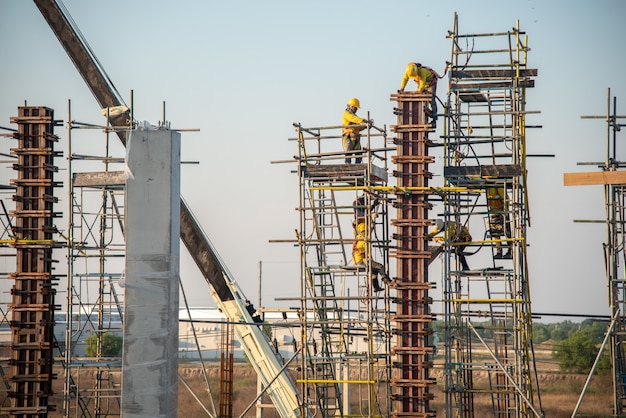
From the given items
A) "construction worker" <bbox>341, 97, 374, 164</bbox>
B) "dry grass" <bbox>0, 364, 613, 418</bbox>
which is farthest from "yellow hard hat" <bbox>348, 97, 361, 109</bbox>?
"dry grass" <bbox>0, 364, 613, 418</bbox>

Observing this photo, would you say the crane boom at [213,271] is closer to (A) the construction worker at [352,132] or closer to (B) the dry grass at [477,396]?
(A) the construction worker at [352,132]

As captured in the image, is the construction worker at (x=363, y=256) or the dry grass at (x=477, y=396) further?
the dry grass at (x=477, y=396)

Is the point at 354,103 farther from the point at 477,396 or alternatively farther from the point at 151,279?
the point at 477,396

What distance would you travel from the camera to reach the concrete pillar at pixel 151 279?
48.8 ft

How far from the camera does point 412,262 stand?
77.0ft

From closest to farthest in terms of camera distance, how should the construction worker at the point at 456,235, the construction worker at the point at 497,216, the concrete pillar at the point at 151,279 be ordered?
the concrete pillar at the point at 151,279
the construction worker at the point at 456,235
the construction worker at the point at 497,216

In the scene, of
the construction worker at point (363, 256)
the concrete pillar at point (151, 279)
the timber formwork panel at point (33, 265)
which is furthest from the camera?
the timber formwork panel at point (33, 265)

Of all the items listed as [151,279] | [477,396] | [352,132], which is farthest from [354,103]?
[477,396]

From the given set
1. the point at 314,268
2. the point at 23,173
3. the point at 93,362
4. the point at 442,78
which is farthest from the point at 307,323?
the point at 23,173

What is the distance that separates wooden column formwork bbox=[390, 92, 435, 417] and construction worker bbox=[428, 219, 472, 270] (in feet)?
0.97

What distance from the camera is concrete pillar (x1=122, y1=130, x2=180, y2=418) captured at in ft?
48.8

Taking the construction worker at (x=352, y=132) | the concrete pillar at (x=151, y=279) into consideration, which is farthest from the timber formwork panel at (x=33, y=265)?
the concrete pillar at (x=151, y=279)

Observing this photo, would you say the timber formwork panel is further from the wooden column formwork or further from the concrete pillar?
the concrete pillar

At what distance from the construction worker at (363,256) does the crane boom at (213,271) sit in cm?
337
